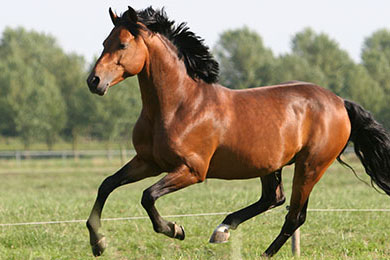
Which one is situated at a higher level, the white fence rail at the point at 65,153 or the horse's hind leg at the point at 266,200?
the horse's hind leg at the point at 266,200

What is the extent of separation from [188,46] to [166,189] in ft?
4.78

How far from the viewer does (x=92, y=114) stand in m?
43.5

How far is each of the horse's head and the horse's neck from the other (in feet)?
0.38

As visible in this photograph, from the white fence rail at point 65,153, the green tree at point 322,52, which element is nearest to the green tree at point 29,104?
the white fence rail at point 65,153

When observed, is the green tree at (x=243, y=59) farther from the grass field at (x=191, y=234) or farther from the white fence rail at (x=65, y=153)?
the grass field at (x=191, y=234)

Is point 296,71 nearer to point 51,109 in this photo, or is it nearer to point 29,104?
point 51,109

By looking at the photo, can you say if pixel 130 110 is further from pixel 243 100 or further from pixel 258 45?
pixel 243 100

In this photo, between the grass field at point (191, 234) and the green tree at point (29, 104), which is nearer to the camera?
the grass field at point (191, 234)

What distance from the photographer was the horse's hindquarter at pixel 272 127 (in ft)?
17.5

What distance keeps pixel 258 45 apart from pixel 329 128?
51.1m

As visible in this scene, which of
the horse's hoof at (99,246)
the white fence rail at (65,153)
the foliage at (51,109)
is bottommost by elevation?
the white fence rail at (65,153)

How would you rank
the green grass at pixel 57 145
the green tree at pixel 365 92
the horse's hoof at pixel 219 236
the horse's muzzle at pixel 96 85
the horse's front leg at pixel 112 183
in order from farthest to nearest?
the green grass at pixel 57 145, the green tree at pixel 365 92, the horse's hoof at pixel 219 236, the horse's front leg at pixel 112 183, the horse's muzzle at pixel 96 85

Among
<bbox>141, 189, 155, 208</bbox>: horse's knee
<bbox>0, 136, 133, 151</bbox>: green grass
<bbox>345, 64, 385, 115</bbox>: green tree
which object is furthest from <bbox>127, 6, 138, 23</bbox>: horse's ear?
<bbox>0, 136, 133, 151</bbox>: green grass

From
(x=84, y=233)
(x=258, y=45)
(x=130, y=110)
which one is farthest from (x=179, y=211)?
(x=258, y=45)
